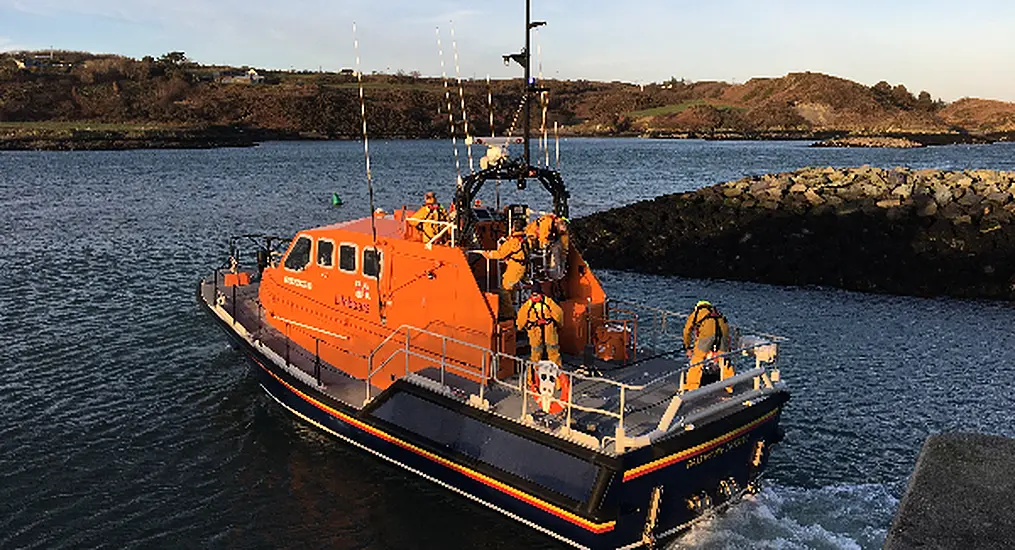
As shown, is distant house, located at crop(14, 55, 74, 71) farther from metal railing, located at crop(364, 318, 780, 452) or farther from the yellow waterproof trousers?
the yellow waterproof trousers

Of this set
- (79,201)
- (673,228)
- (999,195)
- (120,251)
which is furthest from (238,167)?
(999,195)

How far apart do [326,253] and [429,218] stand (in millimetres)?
1791

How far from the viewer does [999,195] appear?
2641cm

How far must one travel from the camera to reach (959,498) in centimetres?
456

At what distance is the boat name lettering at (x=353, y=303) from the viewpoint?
10.5 meters

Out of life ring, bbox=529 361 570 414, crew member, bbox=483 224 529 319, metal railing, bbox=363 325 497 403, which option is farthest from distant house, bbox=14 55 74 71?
life ring, bbox=529 361 570 414

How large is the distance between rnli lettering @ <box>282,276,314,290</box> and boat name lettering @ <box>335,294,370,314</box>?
2.13ft

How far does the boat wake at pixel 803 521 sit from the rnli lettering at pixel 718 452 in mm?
873

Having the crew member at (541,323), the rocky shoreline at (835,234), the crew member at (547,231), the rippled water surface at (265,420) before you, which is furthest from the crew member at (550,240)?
the rocky shoreline at (835,234)

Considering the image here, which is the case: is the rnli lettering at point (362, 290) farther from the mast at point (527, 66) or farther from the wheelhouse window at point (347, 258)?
the mast at point (527, 66)

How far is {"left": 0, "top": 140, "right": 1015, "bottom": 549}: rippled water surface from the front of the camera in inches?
348

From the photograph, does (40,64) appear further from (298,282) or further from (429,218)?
(429,218)

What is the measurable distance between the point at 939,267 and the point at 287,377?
1893cm

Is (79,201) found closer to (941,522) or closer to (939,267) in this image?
(939,267)
